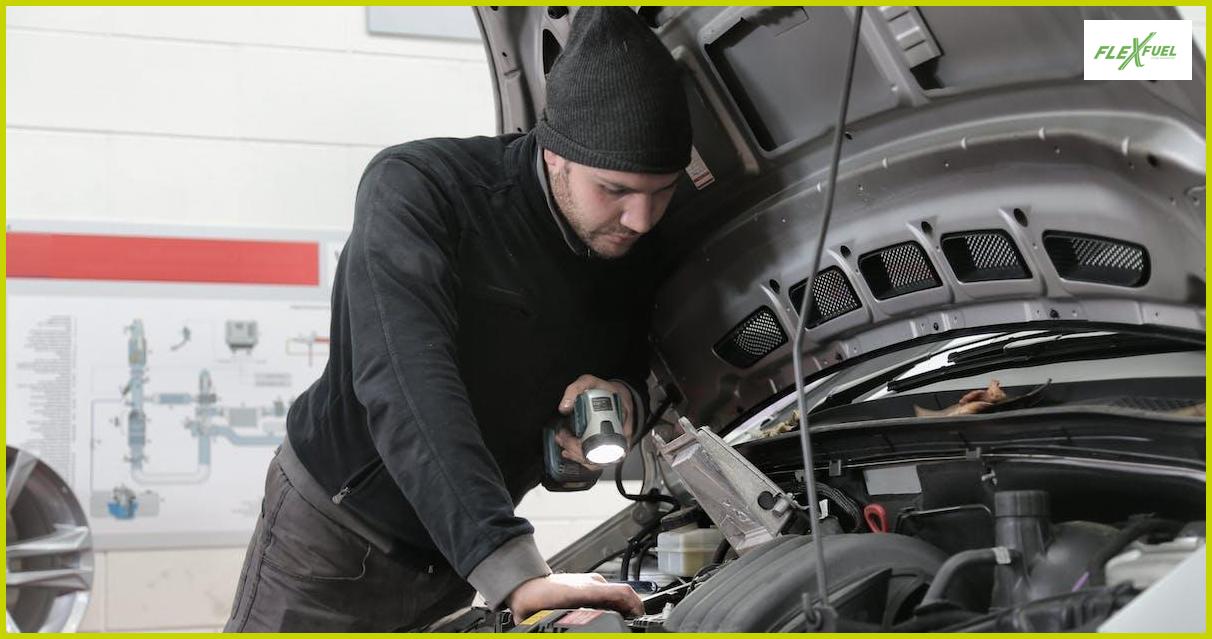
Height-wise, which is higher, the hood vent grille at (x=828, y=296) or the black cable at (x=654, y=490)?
the hood vent grille at (x=828, y=296)

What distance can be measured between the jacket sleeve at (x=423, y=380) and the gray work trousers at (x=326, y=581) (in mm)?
545

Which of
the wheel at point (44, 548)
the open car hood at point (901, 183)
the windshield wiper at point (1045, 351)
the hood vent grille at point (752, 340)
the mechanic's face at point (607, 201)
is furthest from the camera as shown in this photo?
the wheel at point (44, 548)

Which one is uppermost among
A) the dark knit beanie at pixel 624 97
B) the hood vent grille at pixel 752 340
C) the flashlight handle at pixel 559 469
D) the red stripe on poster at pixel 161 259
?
the red stripe on poster at pixel 161 259

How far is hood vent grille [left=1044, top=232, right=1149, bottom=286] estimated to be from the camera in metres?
1.34

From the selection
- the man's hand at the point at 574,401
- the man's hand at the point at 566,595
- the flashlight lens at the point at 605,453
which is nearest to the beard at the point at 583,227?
the man's hand at the point at 574,401

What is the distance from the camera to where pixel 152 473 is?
4043mm

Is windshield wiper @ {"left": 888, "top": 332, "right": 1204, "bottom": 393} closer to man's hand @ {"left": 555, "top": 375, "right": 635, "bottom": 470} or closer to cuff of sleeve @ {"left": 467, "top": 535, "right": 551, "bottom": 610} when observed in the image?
man's hand @ {"left": 555, "top": 375, "right": 635, "bottom": 470}

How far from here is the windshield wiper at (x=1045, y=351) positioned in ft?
4.64

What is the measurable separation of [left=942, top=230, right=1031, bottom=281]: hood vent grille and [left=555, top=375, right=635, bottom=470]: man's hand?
603 millimetres

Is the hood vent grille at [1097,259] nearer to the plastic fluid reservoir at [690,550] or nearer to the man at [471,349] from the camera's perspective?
the man at [471,349]

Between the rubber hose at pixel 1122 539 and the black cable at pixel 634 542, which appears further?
the black cable at pixel 634 542

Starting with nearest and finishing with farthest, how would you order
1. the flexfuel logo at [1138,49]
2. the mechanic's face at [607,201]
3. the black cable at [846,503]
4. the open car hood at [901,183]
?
1. the flexfuel logo at [1138,49]
2. the open car hood at [901,183]
3. the black cable at [846,503]
4. the mechanic's face at [607,201]

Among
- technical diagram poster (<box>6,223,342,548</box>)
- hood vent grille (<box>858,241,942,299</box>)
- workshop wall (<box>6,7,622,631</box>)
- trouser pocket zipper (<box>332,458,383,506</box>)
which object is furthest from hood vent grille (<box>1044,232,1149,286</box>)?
technical diagram poster (<box>6,223,342,548</box>)

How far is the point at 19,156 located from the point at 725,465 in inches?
134
